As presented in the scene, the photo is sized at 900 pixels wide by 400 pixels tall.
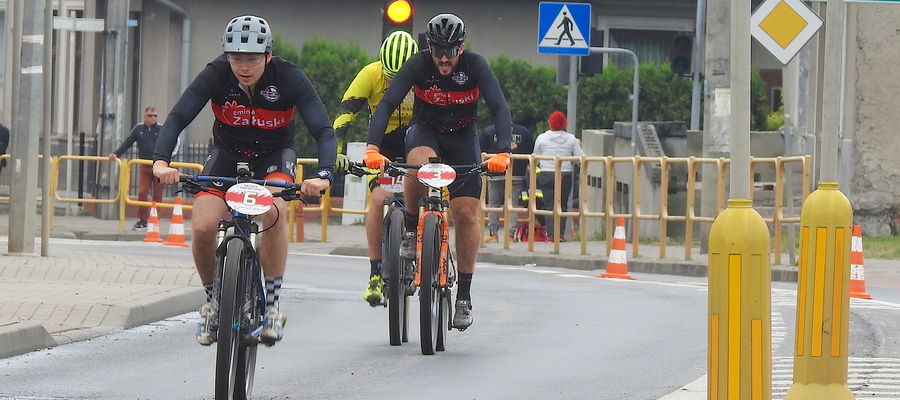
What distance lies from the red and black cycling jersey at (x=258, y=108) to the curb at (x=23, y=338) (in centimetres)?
196

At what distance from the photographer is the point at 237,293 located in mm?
8391

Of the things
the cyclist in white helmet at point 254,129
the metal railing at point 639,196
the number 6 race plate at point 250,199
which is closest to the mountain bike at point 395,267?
the cyclist in white helmet at point 254,129

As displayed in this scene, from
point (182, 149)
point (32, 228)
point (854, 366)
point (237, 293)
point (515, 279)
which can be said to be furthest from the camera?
point (182, 149)

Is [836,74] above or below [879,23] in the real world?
below

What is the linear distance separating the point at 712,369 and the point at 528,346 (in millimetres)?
4366

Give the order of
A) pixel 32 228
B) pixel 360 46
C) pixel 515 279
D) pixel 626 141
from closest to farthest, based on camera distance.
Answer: pixel 32 228
pixel 515 279
pixel 626 141
pixel 360 46

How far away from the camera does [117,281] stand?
48.0ft

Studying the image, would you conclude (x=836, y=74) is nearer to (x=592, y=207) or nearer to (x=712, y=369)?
(x=712, y=369)

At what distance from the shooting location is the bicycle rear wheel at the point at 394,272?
35.7ft

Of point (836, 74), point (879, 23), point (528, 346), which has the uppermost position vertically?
point (879, 23)

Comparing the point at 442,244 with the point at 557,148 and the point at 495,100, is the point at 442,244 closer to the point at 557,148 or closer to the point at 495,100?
the point at 495,100

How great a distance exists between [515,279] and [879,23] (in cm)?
836

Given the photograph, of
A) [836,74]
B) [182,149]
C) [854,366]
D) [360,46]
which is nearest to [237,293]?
[836,74]

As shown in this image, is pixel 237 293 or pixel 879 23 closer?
pixel 237 293
